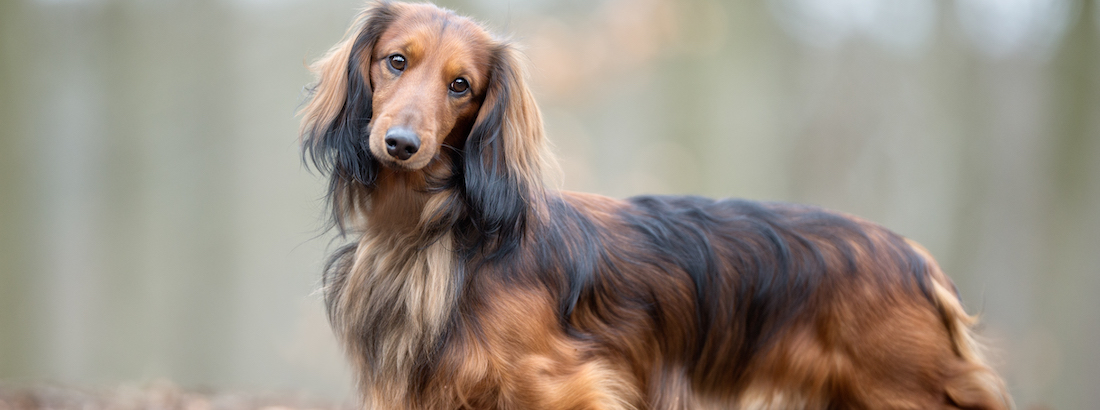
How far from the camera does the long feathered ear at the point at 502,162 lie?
261cm

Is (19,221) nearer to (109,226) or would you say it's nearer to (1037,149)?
(109,226)

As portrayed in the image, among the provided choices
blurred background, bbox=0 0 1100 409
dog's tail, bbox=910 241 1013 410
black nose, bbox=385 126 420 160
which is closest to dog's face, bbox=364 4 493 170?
black nose, bbox=385 126 420 160

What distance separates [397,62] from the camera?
102 inches

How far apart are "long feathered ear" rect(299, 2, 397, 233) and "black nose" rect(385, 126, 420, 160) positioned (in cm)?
32

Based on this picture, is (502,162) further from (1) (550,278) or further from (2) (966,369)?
(2) (966,369)

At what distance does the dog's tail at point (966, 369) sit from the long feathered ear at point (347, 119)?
8.04 feet

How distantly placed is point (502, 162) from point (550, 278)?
501 mm

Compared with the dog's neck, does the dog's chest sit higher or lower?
lower

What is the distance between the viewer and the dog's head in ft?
8.40

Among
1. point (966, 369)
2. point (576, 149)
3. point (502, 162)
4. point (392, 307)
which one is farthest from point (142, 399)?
point (966, 369)

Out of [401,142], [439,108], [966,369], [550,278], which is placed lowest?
[966,369]

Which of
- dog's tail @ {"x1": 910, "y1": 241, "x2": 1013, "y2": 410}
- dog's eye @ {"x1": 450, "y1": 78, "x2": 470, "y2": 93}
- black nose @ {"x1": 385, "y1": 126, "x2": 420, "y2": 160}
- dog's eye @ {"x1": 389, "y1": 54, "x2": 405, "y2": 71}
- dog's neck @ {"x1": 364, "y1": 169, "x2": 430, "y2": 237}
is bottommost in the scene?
dog's tail @ {"x1": 910, "y1": 241, "x2": 1013, "y2": 410}

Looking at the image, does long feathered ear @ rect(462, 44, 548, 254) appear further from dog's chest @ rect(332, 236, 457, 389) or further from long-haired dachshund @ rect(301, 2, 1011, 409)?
dog's chest @ rect(332, 236, 457, 389)

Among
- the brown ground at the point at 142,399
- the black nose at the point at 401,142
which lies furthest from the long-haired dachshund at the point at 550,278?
the brown ground at the point at 142,399
